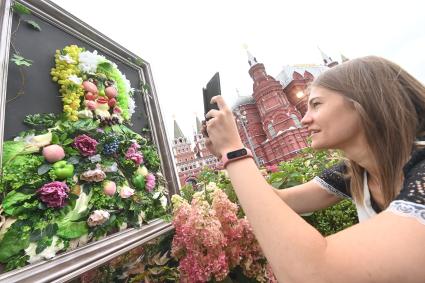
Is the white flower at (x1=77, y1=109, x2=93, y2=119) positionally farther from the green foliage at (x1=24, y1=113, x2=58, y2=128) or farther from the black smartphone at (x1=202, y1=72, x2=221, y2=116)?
the black smartphone at (x1=202, y1=72, x2=221, y2=116)

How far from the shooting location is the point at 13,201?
0.87m

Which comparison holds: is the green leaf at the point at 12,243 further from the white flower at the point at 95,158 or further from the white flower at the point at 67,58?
the white flower at the point at 67,58

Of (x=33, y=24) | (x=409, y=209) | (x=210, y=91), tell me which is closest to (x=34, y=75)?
(x=33, y=24)

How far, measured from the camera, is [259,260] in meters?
1.25

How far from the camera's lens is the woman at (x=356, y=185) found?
571 millimetres

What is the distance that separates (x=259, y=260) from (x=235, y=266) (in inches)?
4.9

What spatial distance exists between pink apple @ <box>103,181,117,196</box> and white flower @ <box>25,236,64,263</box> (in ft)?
1.01

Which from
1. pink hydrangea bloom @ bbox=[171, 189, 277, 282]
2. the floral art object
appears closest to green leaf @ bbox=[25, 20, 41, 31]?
the floral art object

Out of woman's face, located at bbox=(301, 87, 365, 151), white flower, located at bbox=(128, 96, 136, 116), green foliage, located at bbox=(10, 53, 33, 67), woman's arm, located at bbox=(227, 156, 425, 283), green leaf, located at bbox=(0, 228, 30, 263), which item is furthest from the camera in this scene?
white flower, located at bbox=(128, 96, 136, 116)

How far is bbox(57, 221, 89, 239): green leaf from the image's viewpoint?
0.96 meters

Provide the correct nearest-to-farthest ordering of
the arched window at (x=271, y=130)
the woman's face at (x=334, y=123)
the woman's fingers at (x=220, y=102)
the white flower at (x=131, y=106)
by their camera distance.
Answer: the woman's fingers at (x=220, y=102), the woman's face at (x=334, y=123), the white flower at (x=131, y=106), the arched window at (x=271, y=130)

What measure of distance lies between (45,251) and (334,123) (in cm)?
120

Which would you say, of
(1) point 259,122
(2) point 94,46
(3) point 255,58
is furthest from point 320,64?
(2) point 94,46

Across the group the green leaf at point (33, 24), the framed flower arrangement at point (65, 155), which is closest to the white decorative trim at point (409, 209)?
the framed flower arrangement at point (65, 155)
